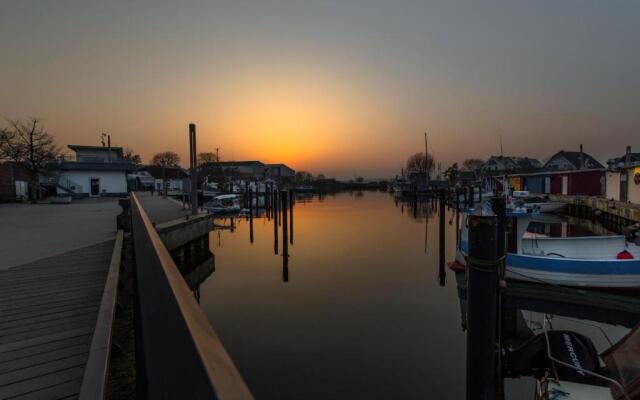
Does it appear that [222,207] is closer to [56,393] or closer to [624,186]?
[56,393]

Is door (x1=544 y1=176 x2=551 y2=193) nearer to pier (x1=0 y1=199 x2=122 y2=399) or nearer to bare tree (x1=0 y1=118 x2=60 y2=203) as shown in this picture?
pier (x1=0 y1=199 x2=122 y2=399)

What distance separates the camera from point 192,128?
49.1 ft

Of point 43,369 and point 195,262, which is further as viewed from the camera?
point 195,262

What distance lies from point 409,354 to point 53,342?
6311 millimetres

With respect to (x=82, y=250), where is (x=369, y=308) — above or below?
below

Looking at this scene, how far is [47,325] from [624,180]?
1357 inches

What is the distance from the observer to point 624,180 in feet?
84.2

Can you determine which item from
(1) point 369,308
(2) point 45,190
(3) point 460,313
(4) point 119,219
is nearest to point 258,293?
(1) point 369,308

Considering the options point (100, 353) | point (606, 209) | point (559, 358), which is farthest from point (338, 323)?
point (606, 209)

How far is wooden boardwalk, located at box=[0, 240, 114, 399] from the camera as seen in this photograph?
2.88 metres

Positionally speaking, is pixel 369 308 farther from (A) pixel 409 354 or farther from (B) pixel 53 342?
(B) pixel 53 342

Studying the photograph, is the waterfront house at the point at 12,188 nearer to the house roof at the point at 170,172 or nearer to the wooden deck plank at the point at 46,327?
the wooden deck plank at the point at 46,327

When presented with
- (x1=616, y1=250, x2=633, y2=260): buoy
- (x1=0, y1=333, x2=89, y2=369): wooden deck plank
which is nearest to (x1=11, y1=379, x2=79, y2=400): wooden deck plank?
(x1=0, y1=333, x2=89, y2=369): wooden deck plank

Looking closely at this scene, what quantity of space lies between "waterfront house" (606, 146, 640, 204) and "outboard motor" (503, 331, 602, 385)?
2535cm
